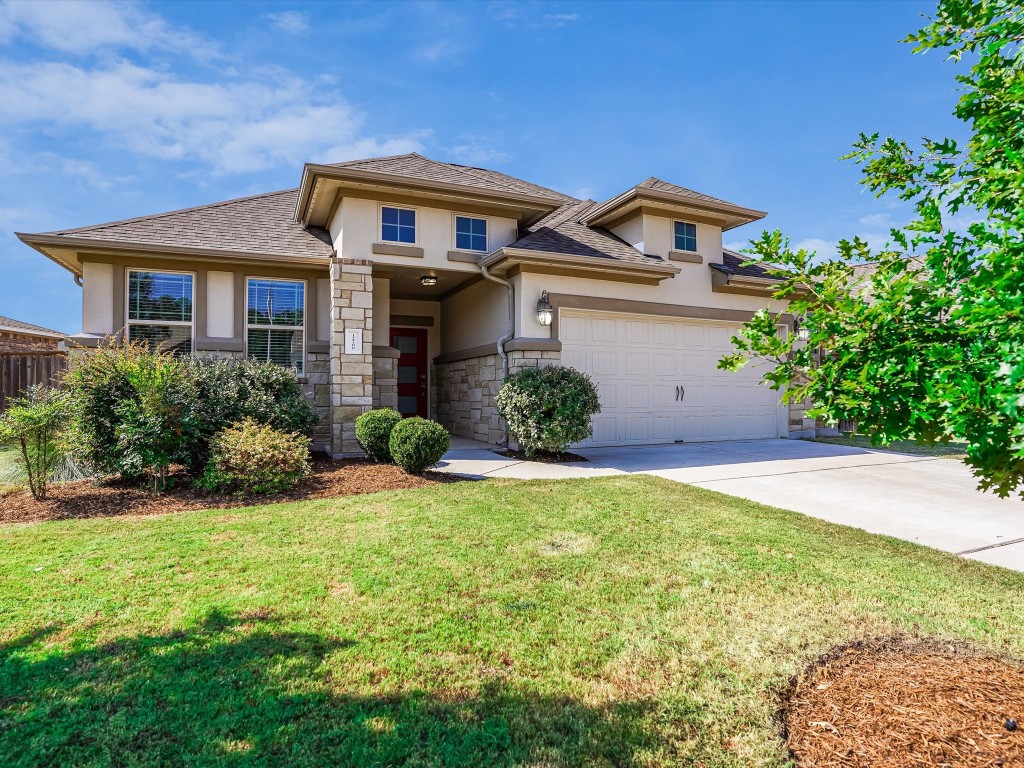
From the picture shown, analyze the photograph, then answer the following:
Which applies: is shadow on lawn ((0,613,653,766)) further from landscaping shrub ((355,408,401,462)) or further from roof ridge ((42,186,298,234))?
roof ridge ((42,186,298,234))

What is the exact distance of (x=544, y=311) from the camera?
9.76 m

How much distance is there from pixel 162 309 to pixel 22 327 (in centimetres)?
1657

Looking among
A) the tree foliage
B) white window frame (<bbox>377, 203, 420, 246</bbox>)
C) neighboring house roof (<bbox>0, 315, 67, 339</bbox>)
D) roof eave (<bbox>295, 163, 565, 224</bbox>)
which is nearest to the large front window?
roof eave (<bbox>295, 163, 565, 224</bbox>)

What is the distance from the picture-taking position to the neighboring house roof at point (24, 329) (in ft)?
64.6

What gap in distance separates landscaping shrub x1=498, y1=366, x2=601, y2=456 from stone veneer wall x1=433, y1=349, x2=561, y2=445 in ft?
2.10

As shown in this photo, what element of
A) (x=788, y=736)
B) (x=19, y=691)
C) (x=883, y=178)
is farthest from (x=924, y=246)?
(x=19, y=691)

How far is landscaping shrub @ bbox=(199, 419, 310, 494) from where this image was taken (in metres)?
6.43

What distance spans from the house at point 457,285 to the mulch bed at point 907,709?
24.5ft

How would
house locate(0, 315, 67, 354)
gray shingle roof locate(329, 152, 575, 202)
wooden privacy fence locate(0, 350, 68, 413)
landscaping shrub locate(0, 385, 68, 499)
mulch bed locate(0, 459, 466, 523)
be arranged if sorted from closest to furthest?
mulch bed locate(0, 459, 466, 523), landscaping shrub locate(0, 385, 68, 499), gray shingle roof locate(329, 152, 575, 202), wooden privacy fence locate(0, 350, 68, 413), house locate(0, 315, 67, 354)

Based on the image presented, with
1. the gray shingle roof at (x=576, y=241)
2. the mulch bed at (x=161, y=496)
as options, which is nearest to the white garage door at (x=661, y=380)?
the gray shingle roof at (x=576, y=241)

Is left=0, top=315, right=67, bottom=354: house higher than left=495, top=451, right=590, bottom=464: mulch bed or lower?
higher

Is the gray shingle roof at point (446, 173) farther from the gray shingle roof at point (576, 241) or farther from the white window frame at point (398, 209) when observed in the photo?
the gray shingle roof at point (576, 241)

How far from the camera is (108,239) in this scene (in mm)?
9117

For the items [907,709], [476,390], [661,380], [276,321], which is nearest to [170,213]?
[276,321]
